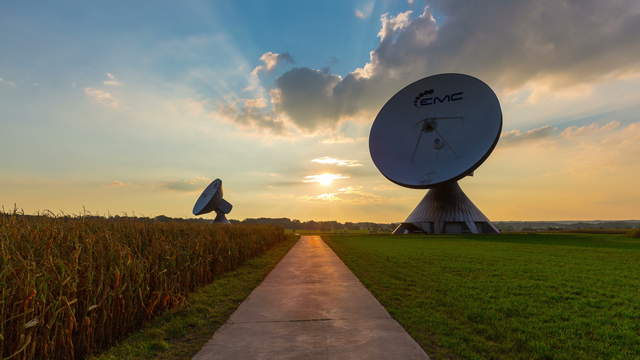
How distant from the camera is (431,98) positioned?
3625 cm

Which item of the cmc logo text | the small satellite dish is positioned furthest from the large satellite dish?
the small satellite dish

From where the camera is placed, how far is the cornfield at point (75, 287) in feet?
13.0

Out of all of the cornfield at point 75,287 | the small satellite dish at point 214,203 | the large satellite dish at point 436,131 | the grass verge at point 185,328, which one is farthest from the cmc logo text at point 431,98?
the cornfield at point 75,287

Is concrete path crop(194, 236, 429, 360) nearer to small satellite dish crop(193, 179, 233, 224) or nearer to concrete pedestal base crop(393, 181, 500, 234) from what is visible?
concrete pedestal base crop(393, 181, 500, 234)

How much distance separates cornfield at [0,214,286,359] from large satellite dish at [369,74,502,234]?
30.1 meters

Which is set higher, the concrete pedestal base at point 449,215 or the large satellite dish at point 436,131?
the large satellite dish at point 436,131

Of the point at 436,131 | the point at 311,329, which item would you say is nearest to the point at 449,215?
the point at 436,131

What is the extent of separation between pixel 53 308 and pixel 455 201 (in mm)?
47038

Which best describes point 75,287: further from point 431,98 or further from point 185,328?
point 431,98

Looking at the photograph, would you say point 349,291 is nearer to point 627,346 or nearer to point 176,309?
point 176,309

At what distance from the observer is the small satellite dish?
1855 inches

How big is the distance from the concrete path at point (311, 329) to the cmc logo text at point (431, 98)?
31888mm

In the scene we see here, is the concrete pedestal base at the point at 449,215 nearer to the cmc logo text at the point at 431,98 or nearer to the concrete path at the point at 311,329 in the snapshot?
the cmc logo text at the point at 431,98

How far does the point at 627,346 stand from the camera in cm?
506
